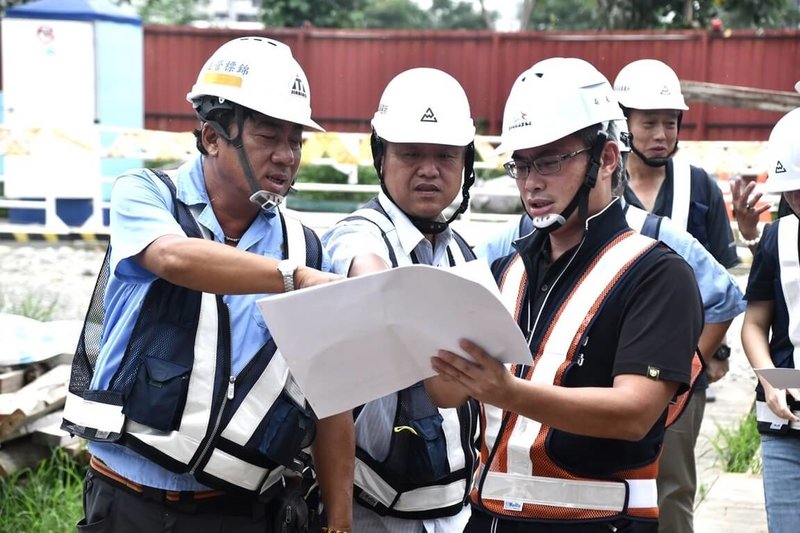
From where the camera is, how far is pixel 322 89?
72.1ft

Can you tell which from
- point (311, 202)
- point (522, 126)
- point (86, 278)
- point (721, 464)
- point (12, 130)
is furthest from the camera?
point (311, 202)

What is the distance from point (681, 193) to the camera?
5.19 metres

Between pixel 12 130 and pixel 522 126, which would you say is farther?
pixel 12 130

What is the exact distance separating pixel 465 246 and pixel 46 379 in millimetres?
2938

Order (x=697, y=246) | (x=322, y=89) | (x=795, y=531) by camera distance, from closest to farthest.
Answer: (x=795, y=531) → (x=697, y=246) → (x=322, y=89)

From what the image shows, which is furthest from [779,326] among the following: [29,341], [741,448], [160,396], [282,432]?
[29,341]

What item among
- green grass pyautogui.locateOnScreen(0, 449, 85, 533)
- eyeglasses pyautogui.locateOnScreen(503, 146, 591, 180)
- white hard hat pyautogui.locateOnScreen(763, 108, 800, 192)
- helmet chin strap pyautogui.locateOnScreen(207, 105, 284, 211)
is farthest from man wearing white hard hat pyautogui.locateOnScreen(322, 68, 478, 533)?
green grass pyautogui.locateOnScreen(0, 449, 85, 533)

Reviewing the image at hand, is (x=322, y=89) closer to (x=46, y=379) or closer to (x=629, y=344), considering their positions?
(x=46, y=379)

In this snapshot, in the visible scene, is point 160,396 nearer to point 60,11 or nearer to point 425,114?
point 425,114

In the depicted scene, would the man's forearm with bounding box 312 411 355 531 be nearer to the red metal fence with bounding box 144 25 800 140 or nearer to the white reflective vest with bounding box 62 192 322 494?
the white reflective vest with bounding box 62 192 322 494

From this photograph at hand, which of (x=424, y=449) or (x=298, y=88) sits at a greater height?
(x=298, y=88)

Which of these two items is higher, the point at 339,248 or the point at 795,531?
the point at 339,248

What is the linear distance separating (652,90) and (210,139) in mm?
2742

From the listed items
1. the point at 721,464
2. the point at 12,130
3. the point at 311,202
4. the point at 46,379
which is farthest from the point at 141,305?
the point at 311,202
